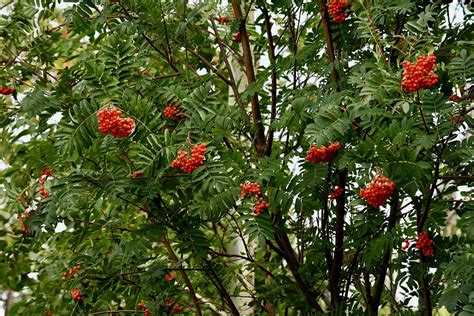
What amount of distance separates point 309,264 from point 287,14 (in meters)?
0.87

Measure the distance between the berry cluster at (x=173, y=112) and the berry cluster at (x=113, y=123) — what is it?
1.02 feet

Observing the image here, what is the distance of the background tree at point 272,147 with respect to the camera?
1937mm

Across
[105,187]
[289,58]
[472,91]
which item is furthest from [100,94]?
[472,91]

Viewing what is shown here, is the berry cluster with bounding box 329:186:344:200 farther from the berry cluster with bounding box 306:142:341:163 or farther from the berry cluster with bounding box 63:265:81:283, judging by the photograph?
the berry cluster with bounding box 63:265:81:283

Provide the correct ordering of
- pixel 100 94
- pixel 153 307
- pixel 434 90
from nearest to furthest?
pixel 434 90 → pixel 100 94 → pixel 153 307

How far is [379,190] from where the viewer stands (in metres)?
1.90

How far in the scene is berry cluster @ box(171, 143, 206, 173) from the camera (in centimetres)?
197

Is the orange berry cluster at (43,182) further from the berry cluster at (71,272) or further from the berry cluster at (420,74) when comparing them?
the berry cluster at (420,74)

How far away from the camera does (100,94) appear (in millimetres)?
2105

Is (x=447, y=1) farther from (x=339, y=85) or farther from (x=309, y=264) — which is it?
(x=309, y=264)

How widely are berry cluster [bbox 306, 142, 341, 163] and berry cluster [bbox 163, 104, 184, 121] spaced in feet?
1.56

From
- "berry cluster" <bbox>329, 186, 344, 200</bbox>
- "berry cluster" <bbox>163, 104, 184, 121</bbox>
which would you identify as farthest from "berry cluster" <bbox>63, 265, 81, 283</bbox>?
"berry cluster" <bbox>329, 186, 344, 200</bbox>

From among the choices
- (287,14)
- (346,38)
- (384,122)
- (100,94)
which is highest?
(287,14)

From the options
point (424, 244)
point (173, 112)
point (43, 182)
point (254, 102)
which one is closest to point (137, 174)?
point (173, 112)
